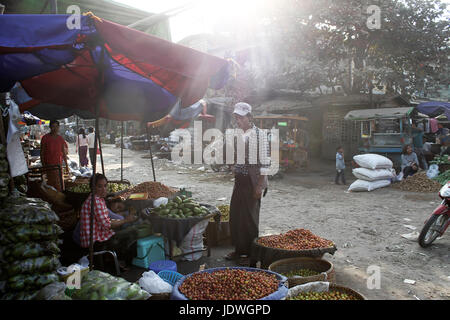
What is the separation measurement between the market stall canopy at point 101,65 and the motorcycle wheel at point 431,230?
3.98 m

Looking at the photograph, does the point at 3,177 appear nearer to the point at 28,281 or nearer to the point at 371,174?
the point at 28,281

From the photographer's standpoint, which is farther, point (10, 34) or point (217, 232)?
point (217, 232)

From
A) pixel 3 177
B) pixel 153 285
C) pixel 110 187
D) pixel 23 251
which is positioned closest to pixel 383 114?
pixel 110 187

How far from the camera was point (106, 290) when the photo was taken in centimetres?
260

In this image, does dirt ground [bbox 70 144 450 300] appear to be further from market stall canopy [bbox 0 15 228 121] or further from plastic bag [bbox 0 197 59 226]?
market stall canopy [bbox 0 15 228 121]

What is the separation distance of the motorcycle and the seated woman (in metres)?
6.59

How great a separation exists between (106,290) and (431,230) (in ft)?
16.8

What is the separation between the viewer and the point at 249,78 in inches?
739

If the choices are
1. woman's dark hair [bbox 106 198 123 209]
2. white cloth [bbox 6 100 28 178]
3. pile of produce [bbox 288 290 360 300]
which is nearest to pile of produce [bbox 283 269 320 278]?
pile of produce [bbox 288 290 360 300]

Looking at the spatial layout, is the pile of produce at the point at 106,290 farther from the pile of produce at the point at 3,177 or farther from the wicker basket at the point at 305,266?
the wicker basket at the point at 305,266

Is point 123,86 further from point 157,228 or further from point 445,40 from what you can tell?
point 445,40
